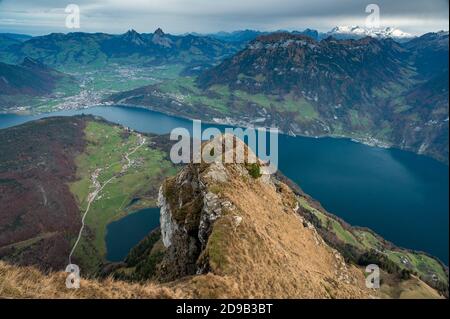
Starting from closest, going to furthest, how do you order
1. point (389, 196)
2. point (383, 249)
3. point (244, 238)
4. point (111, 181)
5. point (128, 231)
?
point (244, 238)
point (383, 249)
point (128, 231)
point (389, 196)
point (111, 181)

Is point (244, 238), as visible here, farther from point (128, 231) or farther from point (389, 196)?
point (389, 196)

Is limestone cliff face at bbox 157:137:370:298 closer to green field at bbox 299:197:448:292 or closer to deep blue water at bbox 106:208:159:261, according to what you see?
deep blue water at bbox 106:208:159:261

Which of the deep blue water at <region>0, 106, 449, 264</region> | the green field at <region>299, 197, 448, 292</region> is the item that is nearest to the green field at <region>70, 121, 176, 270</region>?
the deep blue water at <region>0, 106, 449, 264</region>

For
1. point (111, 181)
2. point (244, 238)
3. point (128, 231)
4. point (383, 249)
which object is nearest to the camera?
point (244, 238)

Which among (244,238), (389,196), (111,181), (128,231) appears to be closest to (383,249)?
(389,196)

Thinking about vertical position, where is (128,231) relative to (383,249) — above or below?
above

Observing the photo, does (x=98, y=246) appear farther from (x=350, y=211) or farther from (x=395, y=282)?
(x=350, y=211)
